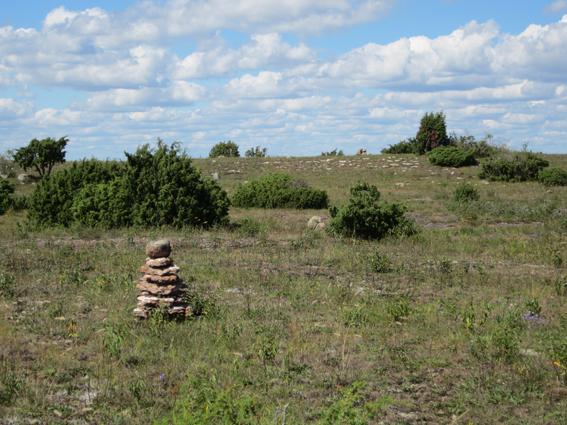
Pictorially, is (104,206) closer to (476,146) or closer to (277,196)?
(277,196)

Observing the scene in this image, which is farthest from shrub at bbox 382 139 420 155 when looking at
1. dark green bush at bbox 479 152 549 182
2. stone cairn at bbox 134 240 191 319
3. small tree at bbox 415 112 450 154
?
stone cairn at bbox 134 240 191 319

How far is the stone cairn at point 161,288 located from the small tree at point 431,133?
36.9 m

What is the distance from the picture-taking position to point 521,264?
12.9 metres

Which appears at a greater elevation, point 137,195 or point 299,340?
point 137,195

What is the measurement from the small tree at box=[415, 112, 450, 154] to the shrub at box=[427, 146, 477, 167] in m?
7.30

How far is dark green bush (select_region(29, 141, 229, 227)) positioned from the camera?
57.2ft

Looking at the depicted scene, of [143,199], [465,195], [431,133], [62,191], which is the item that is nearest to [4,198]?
[62,191]

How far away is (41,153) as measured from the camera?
31.9m

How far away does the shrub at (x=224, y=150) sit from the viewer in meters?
55.7

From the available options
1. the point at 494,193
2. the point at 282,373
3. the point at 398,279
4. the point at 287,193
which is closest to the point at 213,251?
the point at 398,279

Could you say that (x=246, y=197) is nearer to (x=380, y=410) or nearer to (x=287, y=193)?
(x=287, y=193)

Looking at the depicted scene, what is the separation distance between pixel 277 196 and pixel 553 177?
44.2 feet

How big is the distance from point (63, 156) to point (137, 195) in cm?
1658

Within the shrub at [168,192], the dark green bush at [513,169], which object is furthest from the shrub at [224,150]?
the shrub at [168,192]
